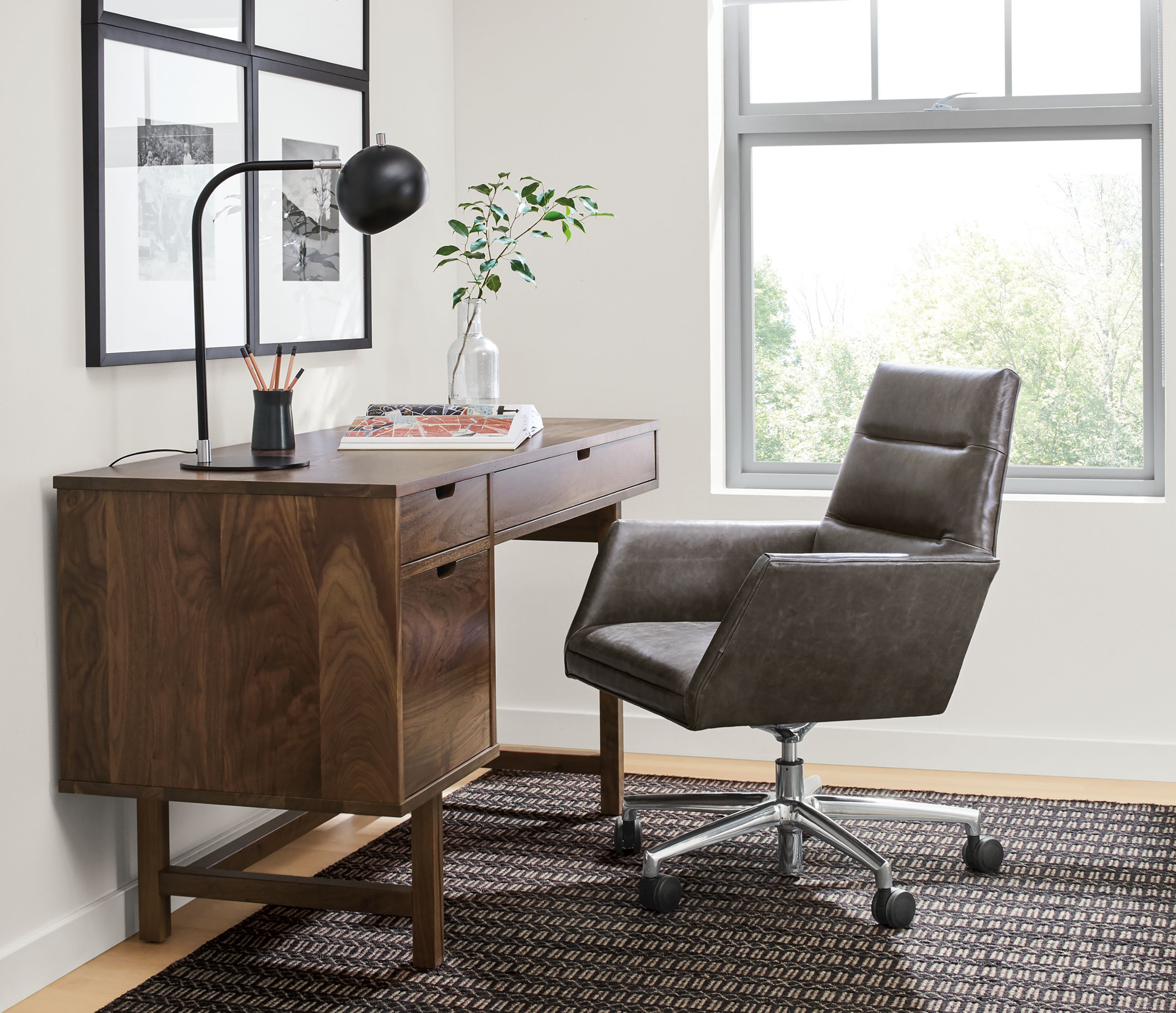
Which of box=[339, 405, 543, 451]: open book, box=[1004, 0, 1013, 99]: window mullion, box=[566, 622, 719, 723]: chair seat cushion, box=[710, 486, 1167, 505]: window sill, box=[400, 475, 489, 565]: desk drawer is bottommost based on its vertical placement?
box=[566, 622, 719, 723]: chair seat cushion

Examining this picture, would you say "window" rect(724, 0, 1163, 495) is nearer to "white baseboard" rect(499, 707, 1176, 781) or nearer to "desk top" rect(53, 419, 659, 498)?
"white baseboard" rect(499, 707, 1176, 781)

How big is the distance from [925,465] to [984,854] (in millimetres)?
749

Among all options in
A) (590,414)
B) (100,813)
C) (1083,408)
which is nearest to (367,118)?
(590,414)

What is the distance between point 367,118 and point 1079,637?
6.68ft

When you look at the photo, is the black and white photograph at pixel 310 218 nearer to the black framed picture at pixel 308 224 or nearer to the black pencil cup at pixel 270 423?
the black framed picture at pixel 308 224

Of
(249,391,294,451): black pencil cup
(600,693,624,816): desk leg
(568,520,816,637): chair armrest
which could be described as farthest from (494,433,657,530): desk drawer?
(600,693,624,816): desk leg

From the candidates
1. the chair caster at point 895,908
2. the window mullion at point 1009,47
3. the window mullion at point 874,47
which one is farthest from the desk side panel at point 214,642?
the window mullion at point 1009,47

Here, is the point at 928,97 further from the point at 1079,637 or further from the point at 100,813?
the point at 100,813

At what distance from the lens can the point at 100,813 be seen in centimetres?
234

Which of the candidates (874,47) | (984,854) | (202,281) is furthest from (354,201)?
(874,47)

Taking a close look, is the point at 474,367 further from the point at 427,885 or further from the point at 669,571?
the point at 427,885

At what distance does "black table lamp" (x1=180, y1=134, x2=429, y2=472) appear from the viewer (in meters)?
2.19

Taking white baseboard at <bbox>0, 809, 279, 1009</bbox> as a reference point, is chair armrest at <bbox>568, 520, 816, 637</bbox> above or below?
above

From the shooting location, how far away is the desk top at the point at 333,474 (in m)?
1.99
